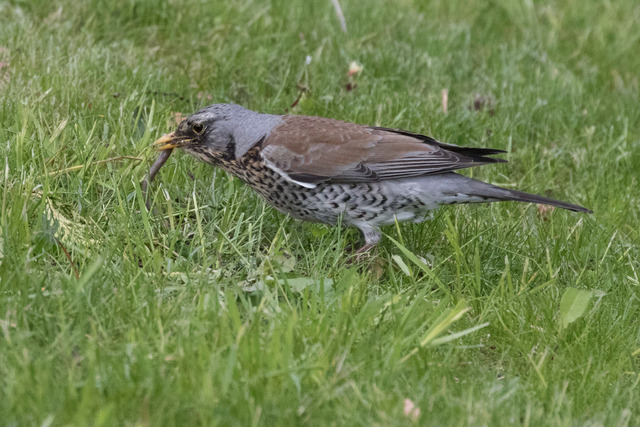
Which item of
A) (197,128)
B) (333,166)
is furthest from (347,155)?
(197,128)

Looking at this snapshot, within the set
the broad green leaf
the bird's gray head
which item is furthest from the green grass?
the bird's gray head

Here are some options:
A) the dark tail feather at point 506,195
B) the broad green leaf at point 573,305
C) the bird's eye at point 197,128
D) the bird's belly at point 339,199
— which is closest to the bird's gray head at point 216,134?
the bird's eye at point 197,128

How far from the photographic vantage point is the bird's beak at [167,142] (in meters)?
4.45

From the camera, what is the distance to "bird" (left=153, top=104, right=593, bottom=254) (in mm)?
4410

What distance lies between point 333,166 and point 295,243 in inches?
20.1

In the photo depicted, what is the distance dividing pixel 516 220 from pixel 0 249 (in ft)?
9.99

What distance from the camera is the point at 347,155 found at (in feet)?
A: 14.8

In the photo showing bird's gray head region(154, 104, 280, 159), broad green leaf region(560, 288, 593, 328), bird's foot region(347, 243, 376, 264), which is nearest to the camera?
broad green leaf region(560, 288, 593, 328)

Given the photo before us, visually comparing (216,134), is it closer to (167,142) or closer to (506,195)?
(167,142)

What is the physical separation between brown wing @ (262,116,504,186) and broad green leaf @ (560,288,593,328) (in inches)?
45.8

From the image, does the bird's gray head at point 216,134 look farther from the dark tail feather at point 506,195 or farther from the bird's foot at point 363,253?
the dark tail feather at point 506,195

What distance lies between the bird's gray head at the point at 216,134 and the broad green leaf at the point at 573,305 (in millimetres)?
1928

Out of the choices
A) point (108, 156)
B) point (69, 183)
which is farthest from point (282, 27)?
point (69, 183)

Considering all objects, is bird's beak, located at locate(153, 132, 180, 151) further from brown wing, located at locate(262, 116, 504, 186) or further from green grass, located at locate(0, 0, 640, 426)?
brown wing, located at locate(262, 116, 504, 186)
